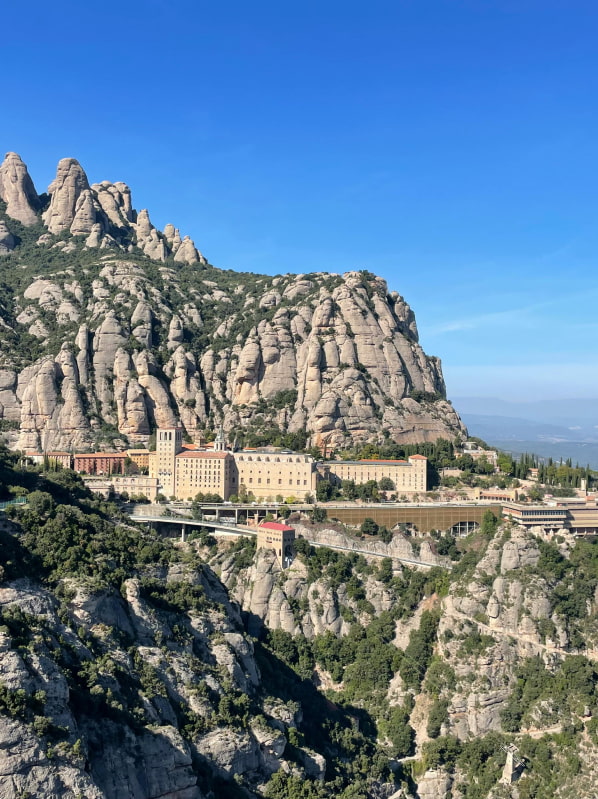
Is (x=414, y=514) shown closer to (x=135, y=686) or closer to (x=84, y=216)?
(x=135, y=686)

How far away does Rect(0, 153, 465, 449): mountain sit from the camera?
12125cm

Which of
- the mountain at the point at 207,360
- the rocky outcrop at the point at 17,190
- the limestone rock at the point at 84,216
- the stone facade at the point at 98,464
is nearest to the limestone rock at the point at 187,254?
the limestone rock at the point at 84,216

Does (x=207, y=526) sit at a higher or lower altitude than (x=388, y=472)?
lower

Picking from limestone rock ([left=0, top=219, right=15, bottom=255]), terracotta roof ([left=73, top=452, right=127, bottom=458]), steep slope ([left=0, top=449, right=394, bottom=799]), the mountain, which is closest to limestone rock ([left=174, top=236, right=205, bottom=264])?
the mountain

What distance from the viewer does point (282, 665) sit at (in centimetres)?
7575

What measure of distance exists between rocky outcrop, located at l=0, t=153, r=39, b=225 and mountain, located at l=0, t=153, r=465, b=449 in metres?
24.5

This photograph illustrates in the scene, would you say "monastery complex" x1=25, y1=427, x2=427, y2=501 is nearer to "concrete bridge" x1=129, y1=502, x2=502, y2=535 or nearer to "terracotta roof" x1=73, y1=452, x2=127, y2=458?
"terracotta roof" x1=73, y1=452, x2=127, y2=458

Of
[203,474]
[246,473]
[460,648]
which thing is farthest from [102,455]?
[460,648]

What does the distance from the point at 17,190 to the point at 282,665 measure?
134 m

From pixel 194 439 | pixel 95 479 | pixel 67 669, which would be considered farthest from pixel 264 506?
pixel 67 669

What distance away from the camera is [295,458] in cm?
10306

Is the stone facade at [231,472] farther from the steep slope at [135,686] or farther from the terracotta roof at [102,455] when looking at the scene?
the steep slope at [135,686]

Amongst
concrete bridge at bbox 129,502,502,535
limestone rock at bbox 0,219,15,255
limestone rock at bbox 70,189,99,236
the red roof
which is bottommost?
the red roof

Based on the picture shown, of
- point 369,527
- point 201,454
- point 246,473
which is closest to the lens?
point 369,527
